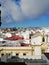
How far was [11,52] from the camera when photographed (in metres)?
47.1

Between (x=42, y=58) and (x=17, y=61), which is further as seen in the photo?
(x=42, y=58)

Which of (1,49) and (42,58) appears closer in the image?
(42,58)

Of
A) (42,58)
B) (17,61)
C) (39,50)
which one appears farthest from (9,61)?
(39,50)

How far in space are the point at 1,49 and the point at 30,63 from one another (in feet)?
42.8

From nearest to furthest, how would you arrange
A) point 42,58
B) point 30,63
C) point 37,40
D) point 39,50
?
1. point 30,63
2. point 42,58
3. point 39,50
4. point 37,40

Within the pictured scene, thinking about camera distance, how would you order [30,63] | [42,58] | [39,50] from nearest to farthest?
[30,63]
[42,58]
[39,50]

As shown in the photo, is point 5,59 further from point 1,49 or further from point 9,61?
point 1,49

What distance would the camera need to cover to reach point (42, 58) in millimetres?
36781

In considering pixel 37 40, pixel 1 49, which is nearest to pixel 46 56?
pixel 1 49

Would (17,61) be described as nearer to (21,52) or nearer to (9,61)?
(9,61)

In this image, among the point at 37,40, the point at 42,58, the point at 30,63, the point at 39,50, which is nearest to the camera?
the point at 30,63

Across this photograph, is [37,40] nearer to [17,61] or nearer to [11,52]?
[11,52]

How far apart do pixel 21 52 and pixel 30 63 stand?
13354mm

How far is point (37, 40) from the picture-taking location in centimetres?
6500
